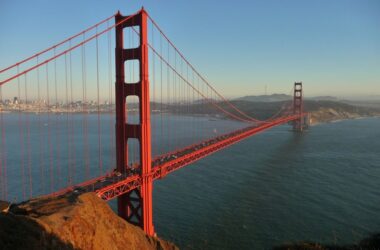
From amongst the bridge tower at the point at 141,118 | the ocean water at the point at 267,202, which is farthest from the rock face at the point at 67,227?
the ocean water at the point at 267,202

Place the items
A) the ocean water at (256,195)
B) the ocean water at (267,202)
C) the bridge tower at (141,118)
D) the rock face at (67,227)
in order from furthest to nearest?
the ocean water at (256,195), the ocean water at (267,202), the bridge tower at (141,118), the rock face at (67,227)

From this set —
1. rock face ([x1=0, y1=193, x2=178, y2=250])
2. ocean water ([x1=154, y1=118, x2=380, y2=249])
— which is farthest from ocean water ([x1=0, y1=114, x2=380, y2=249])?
rock face ([x1=0, y1=193, x2=178, y2=250])

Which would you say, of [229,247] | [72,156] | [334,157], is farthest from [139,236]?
[334,157]

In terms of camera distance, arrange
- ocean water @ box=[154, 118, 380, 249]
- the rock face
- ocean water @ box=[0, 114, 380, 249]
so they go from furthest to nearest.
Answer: ocean water @ box=[0, 114, 380, 249] → ocean water @ box=[154, 118, 380, 249] → the rock face

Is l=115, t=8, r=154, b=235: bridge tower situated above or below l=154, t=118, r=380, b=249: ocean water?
above

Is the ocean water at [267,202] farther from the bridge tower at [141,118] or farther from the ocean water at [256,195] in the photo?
the bridge tower at [141,118]

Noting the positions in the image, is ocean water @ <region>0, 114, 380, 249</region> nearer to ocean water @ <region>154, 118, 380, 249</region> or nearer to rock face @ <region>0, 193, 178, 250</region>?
ocean water @ <region>154, 118, 380, 249</region>
